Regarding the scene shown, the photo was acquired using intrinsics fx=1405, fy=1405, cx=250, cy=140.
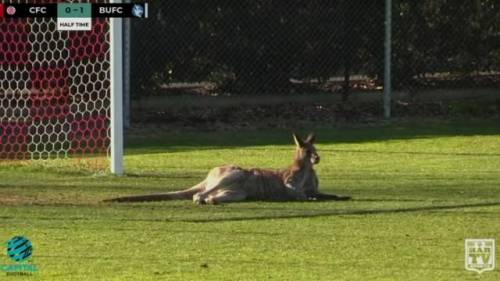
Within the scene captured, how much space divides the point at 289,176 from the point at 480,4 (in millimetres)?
10149

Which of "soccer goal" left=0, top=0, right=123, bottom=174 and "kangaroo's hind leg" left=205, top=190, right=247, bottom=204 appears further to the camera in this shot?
"soccer goal" left=0, top=0, right=123, bottom=174

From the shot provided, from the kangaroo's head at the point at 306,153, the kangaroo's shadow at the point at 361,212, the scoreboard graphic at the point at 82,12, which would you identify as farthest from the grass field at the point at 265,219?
the scoreboard graphic at the point at 82,12

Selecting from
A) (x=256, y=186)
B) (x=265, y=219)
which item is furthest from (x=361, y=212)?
(x=256, y=186)

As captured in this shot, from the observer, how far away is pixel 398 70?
2127 centimetres

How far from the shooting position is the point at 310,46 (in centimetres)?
2086

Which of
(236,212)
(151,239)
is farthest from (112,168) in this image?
(151,239)
